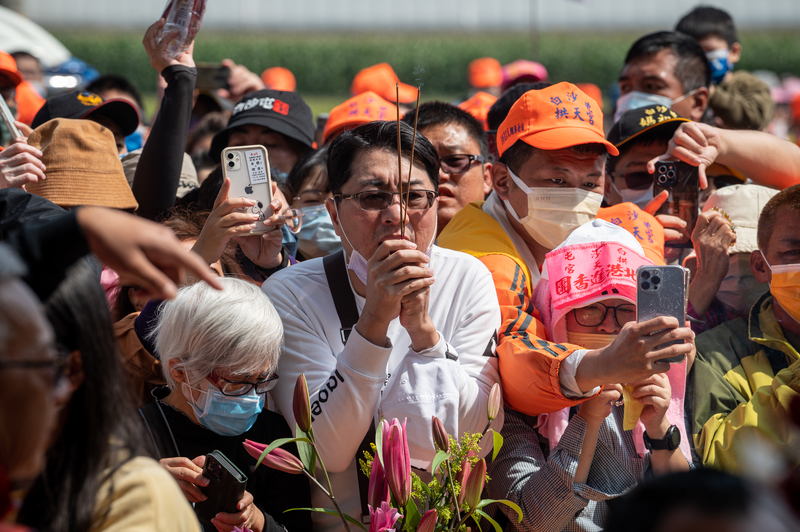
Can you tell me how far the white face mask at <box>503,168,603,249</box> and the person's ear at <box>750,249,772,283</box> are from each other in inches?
27.8

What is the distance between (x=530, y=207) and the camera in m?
2.99

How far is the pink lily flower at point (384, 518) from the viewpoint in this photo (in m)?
1.71

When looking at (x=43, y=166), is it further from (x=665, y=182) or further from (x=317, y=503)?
(x=665, y=182)

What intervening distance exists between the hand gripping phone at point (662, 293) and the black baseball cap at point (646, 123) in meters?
1.68

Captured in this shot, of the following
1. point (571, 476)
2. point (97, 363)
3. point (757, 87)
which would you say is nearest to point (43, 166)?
point (97, 363)

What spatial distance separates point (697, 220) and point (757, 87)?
9.24ft

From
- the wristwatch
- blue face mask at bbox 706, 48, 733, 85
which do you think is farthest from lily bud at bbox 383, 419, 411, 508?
blue face mask at bbox 706, 48, 733, 85

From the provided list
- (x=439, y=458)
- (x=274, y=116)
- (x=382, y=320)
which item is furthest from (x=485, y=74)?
(x=439, y=458)

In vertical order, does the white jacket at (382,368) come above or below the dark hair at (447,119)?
below

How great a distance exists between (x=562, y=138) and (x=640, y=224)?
0.49 m

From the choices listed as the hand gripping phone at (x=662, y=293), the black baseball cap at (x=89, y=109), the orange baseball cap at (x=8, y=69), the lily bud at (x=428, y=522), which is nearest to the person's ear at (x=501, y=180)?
the hand gripping phone at (x=662, y=293)

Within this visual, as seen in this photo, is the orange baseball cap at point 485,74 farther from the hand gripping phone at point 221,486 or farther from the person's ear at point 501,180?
the hand gripping phone at point 221,486

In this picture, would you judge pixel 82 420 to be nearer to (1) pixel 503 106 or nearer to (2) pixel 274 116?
(2) pixel 274 116

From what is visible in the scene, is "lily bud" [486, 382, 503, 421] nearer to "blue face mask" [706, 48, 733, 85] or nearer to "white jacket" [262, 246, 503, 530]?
"white jacket" [262, 246, 503, 530]
